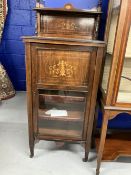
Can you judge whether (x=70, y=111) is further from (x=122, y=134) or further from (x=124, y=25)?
(x=124, y=25)

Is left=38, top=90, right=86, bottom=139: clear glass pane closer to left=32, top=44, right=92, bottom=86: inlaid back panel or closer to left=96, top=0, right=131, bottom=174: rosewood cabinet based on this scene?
left=32, top=44, right=92, bottom=86: inlaid back panel

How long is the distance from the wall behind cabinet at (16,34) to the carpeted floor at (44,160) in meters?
1.02

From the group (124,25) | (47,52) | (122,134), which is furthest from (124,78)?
(122,134)

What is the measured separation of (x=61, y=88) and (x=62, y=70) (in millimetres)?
146

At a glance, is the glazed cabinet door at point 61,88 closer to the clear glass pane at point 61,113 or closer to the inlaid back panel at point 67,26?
the clear glass pane at point 61,113

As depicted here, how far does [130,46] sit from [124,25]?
0.46 feet

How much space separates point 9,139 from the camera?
2.00 metres

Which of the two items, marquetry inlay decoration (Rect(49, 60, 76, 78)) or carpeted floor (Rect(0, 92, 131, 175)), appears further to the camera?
carpeted floor (Rect(0, 92, 131, 175))

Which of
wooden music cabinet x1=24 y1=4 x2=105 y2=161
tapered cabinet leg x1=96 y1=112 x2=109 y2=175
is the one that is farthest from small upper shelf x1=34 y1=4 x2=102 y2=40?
tapered cabinet leg x1=96 y1=112 x2=109 y2=175

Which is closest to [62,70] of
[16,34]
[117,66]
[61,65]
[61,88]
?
[61,65]

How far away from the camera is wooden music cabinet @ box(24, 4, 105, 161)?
139cm

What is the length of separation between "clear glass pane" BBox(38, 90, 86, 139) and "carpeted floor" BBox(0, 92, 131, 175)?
24cm

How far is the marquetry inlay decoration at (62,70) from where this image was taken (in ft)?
4.75

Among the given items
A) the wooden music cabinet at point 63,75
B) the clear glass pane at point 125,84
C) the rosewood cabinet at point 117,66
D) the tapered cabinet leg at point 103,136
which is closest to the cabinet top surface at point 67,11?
the wooden music cabinet at point 63,75
